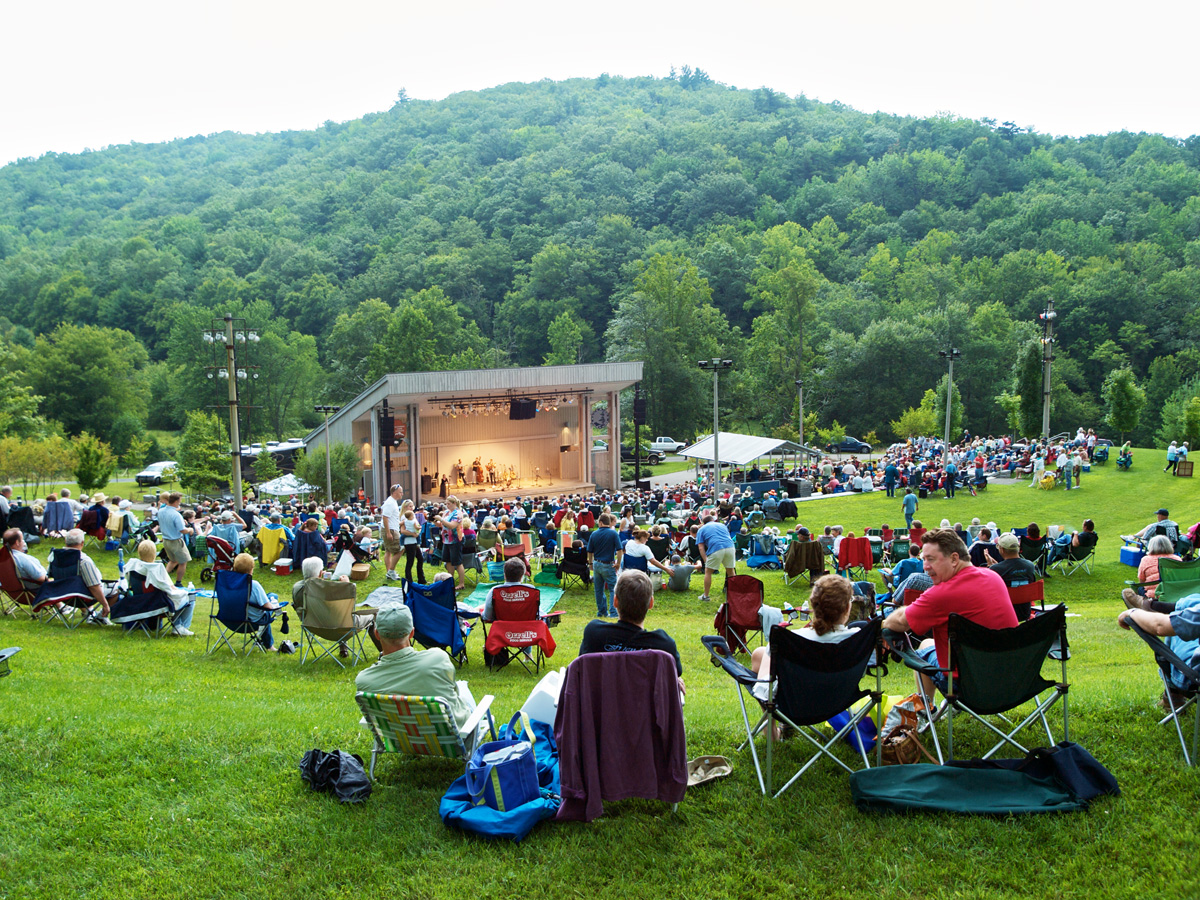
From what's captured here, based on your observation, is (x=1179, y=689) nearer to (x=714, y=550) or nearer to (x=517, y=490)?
(x=714, y=550)

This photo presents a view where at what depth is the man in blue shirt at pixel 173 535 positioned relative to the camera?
9.98 metres

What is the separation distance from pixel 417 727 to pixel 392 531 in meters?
7.66

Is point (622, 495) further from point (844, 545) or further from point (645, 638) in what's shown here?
point (645, 638)

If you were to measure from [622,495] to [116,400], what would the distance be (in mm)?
41747

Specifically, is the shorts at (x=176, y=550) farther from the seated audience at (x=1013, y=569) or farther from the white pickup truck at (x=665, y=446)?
the white pickup truck at (x=665, y=446)

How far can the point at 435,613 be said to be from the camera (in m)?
6.43

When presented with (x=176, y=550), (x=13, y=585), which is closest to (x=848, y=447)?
(x=176, y=550)

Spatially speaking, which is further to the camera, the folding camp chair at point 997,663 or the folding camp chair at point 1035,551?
the folding camp chair at point 1035,551

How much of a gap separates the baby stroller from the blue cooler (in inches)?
480

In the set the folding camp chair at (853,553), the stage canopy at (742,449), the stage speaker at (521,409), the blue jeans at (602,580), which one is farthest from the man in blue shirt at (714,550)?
the stage speaker at (521,409)

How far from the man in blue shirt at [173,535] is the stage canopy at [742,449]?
16733 mm

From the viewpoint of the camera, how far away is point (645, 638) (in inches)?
142

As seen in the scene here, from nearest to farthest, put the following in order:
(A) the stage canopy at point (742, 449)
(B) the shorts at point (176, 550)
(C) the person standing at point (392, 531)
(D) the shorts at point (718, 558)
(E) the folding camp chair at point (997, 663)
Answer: (E) the folding camp chair at point (997, 663), (B) the shorts at point (176, 550), (D) the shorts at point (718, 558), (C) the person standing at point (392, 531), (A) the stage canopy at point (742, 449)

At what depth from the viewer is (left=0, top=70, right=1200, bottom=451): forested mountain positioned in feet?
163
